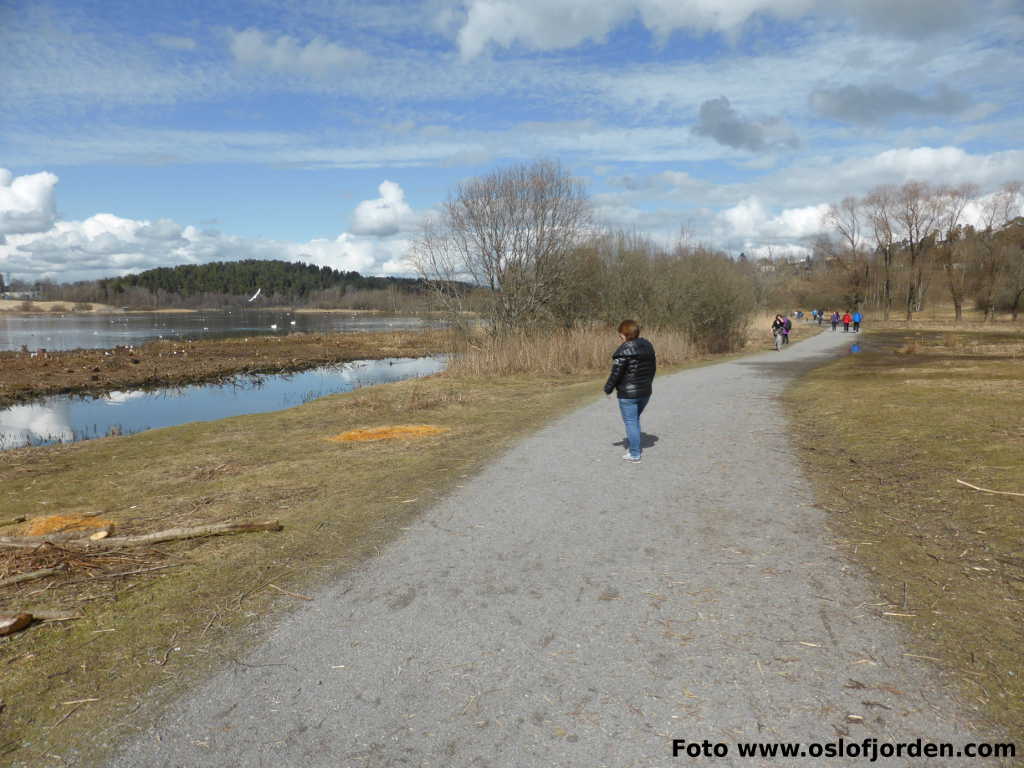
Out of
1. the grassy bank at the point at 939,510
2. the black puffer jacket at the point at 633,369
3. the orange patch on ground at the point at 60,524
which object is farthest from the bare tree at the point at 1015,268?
the orange patch on ground at the point at 60,524

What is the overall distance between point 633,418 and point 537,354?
14050 mm

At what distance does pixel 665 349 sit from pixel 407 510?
20.8 meters

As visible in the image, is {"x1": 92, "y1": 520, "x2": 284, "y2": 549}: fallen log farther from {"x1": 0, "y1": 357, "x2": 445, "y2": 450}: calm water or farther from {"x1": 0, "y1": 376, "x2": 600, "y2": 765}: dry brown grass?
{"x1": 0, "y1": 357, "x2": 445, "y2": 450}: calm water

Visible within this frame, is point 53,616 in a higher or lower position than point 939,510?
higher

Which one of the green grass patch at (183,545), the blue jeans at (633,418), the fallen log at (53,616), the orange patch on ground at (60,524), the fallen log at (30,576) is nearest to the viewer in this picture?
the green grass patch at (183,545)

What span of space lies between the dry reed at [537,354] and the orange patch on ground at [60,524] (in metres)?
15.4

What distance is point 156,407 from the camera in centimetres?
2002

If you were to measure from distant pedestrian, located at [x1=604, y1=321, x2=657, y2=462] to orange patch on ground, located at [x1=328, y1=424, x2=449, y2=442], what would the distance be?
4.04 metres

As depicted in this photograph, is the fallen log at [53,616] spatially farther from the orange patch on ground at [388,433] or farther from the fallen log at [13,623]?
the orange patch on ground at [388,433]

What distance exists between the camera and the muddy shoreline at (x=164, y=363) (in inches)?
954

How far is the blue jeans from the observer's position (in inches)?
322

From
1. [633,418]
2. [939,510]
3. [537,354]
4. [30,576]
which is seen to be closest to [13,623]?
[30,576]

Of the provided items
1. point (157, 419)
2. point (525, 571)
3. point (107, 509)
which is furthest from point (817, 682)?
point (157, 419)

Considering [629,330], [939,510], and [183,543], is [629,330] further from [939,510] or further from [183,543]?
[183,543]
